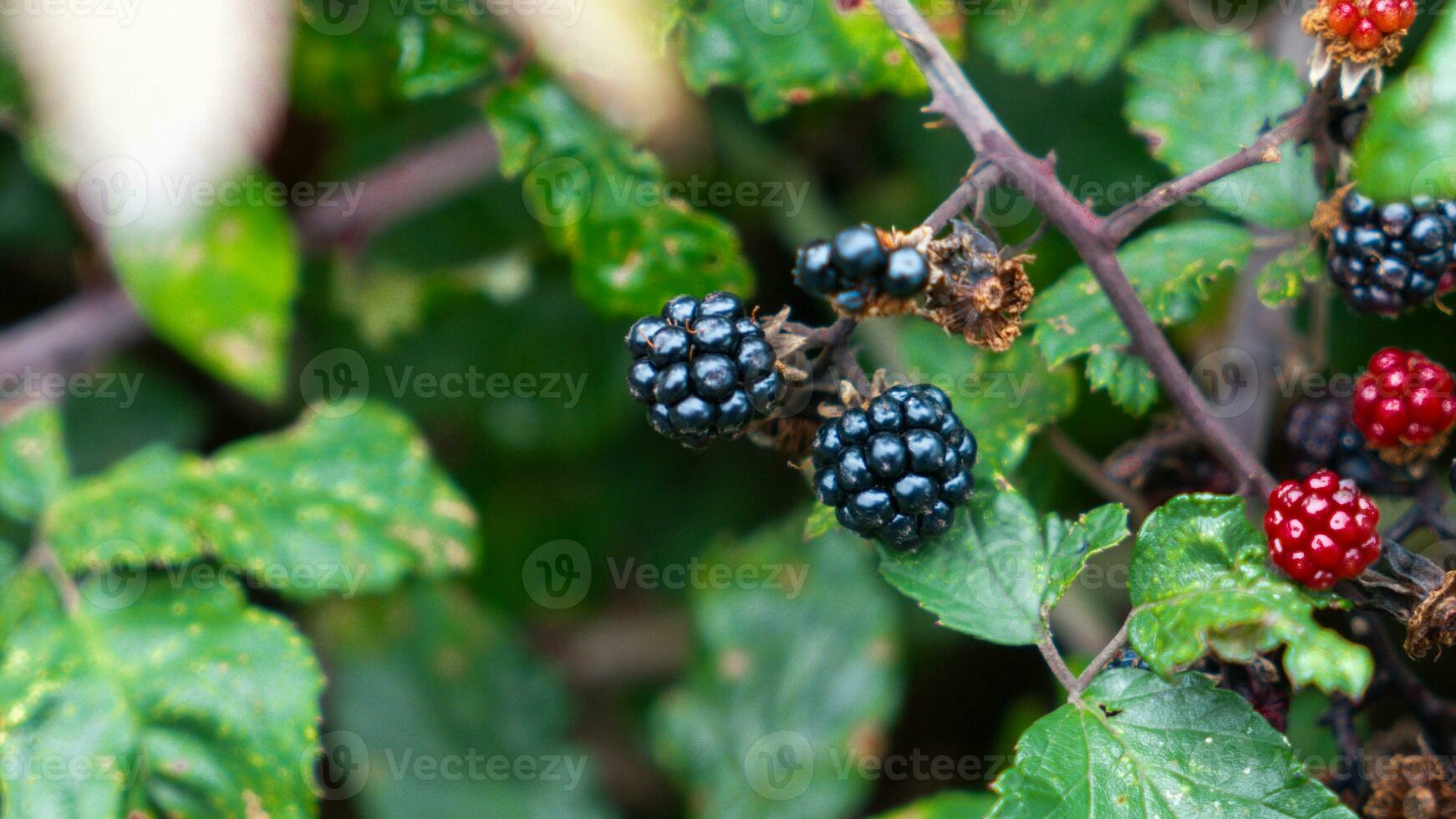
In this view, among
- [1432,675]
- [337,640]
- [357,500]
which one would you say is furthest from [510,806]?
[1432,675]

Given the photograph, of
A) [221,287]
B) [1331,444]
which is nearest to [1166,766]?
[1331,444]

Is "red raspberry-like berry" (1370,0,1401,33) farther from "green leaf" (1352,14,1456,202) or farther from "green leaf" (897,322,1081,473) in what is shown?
"green leaf" (897,322,1081,473)

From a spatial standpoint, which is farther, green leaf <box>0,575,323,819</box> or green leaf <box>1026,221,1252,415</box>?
green leaf <box>0,575,323,819</box>

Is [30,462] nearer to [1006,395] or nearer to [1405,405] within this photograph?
[1006,395]

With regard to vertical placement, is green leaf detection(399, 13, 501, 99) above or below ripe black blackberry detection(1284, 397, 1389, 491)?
above

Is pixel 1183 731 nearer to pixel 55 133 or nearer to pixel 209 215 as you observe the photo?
pixel 209 215

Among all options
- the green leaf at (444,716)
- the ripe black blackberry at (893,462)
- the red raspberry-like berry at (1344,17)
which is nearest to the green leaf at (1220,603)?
the ripe black blackberry at (893,462)

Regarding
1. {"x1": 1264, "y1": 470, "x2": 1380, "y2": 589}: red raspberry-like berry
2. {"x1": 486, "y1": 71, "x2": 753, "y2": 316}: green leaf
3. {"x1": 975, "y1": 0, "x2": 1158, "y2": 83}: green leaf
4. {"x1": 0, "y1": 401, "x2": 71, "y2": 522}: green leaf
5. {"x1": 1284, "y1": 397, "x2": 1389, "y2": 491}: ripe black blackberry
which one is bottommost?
{"x1": 1284, "y1": 397, "x2": 1389, "y2": 491}: ripe black blackberry

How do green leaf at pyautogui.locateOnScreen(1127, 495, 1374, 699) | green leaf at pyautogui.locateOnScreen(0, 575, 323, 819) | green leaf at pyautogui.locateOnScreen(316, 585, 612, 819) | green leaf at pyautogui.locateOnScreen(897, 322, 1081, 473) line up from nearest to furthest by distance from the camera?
1. green leaf at pyautogui.locateOnScreen(1127, 495, 1374, 699)
2. green leaf at pyautogui.locateOnScreen(897, 322, 1081, 473)
3. green leaf at pyautogui.locateOnScreen(0, 575, 323, 819)
4. green leaf at pyautogui.locateOnScreen(316, 585, 612, 819)

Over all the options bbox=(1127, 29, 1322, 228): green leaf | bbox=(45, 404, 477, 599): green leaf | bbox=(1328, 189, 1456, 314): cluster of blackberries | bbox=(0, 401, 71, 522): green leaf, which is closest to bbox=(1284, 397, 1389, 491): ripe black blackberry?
bbox=(1328, 189, 1456, 314): cluster of blackberries

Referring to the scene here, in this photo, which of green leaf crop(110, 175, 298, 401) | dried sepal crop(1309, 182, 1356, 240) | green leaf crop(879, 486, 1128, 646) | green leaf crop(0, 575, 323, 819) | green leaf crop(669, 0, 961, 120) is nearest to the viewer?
green leaf crop(879, 486, 1128, 646)
